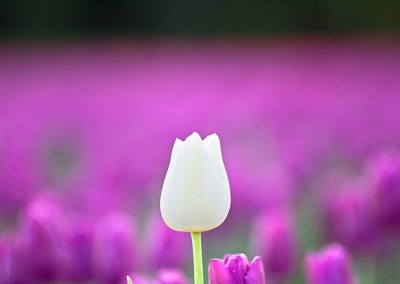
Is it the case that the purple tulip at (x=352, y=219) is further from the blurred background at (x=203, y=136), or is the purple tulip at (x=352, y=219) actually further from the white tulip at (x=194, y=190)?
the white tulip at (x=194, y=190)

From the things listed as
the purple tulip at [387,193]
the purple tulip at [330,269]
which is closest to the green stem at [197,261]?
the purple tulip at [330,269]

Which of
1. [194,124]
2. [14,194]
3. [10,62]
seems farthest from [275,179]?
[10,62]

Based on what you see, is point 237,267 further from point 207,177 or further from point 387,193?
point 387,193

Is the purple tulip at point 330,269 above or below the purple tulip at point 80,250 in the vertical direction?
below

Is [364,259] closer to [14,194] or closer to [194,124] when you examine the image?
[14,194]

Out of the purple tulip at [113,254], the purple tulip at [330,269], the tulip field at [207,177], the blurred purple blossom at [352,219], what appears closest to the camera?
the purple tulip at [330,269]

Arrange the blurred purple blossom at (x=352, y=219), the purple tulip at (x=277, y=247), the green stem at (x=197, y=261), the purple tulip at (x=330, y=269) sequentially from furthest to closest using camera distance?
the blurred purple blossom at (x=352, y=219) < the purple tulip at (x=277, y=247) < the purple tulip at (x=330, y=269) < the green stem at (x=197, y=261)
